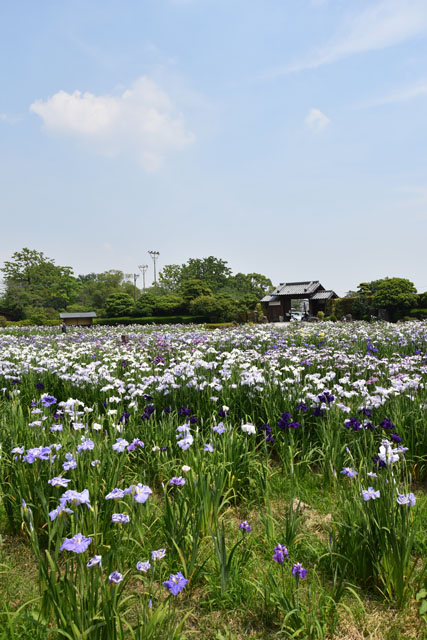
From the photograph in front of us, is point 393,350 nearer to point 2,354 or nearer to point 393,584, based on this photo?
point 393,584

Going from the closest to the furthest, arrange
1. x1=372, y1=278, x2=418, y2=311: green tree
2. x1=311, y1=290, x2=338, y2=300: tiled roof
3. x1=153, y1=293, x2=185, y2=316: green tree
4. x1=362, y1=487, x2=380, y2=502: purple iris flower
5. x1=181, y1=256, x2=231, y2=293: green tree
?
1. x1=362, y1=487, x2=380, y2=502: purple iris flower
2. x1=372, y1=278, x2=418, y2=311: green tree
3. x1=153, y1=293, x2=185, y2=316: green tree
4. x1=311, y1=290, x2=338, y2=300: tiled roof
5. x1=181, y1=256, x2=231, y2=293: green tree

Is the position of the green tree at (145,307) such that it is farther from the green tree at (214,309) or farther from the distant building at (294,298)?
the distant building at (294,298)

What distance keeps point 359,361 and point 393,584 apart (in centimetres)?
458

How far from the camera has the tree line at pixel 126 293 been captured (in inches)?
1651

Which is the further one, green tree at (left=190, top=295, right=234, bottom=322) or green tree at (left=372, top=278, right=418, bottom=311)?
green tree at (left=190, top=295, right=234, bottom=322)

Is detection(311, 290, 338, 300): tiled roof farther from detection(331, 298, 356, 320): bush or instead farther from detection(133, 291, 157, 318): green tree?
detection(133, 291, 157, 318): green tree

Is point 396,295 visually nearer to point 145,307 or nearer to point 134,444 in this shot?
point 145,307

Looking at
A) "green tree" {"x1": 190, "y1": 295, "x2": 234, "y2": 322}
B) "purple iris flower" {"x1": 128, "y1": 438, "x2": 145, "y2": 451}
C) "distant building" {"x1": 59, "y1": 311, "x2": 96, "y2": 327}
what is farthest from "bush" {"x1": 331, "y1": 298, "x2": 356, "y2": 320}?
"purple iris flower" {"x1": 128, "y1": 438, "x2": 145, "y2": 451}

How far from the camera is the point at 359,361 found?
6.42 metres

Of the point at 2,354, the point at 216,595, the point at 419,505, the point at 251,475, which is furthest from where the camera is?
the point at 2,354

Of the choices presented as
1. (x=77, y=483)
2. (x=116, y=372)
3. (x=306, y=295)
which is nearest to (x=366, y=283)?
(x=306, y=295)

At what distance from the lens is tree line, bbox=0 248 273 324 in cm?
4194

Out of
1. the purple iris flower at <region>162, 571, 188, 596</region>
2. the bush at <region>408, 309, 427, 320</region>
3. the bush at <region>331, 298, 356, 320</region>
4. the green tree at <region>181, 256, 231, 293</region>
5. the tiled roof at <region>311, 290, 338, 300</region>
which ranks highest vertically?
the green tree at <region>181, 256, 231, 293</region>

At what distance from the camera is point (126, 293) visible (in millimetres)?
51000
